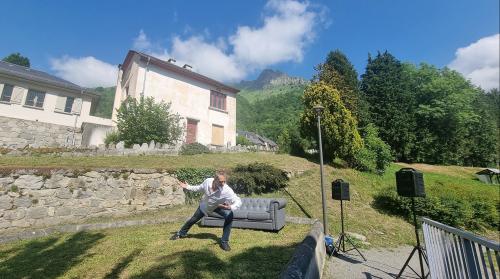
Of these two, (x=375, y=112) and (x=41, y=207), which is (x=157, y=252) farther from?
(x=375, y=112)

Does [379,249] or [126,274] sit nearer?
[126,274]

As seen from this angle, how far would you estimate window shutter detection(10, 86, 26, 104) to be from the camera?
2075cm

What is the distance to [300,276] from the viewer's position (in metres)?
3.46

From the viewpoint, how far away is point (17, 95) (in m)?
20.9

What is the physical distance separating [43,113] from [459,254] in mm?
27465

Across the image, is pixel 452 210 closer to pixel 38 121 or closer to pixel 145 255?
pixel 145 255

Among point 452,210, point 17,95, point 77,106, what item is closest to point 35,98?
point 17,95

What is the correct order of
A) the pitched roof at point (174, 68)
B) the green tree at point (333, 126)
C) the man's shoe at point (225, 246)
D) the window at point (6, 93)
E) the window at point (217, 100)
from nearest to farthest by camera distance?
1. the man's shoe at point (225, 246)
2. the green tree at point (333, 126)
3. the window at point (6, 93)
4. the pitched roof at point (174, 68)
5. the window at point (217, 100)

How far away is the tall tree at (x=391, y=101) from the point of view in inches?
1227

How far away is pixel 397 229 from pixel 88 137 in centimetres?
2200

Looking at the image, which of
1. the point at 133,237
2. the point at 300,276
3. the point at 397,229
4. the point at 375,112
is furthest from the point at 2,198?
the point at 375,112

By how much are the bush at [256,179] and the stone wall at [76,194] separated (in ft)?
8.38

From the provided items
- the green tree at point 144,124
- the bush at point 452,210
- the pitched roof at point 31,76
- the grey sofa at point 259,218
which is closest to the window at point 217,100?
the green tree at point 144,124

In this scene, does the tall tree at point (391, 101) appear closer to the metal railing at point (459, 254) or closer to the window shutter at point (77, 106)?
the metal railing at point (459, 254)
